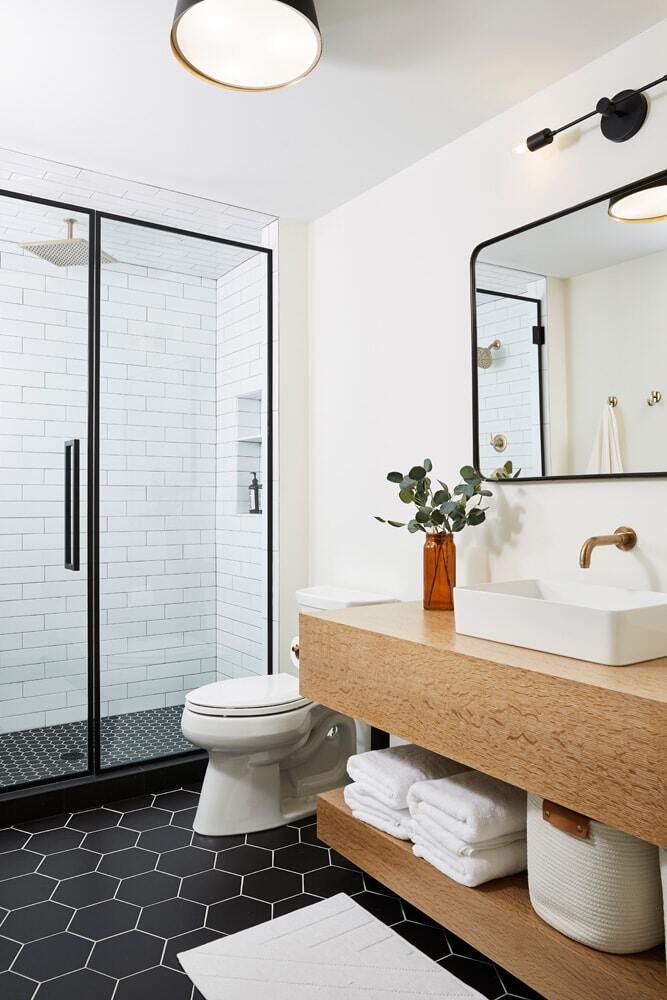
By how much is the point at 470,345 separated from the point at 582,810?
1609 millimetres

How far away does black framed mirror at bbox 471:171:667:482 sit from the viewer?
1.96 m

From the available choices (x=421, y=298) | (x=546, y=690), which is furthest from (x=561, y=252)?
(x=546, y=690)

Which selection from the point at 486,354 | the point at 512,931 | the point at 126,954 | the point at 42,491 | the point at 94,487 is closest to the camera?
the point at 512,931

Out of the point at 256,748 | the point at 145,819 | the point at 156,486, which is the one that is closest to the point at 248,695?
the point at 256,748

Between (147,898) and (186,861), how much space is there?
9.1 inches

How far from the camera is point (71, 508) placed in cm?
284

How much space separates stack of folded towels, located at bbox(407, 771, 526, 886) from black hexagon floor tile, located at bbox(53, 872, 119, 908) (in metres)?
0.96

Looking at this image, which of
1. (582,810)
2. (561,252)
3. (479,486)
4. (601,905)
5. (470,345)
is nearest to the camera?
(582,810)

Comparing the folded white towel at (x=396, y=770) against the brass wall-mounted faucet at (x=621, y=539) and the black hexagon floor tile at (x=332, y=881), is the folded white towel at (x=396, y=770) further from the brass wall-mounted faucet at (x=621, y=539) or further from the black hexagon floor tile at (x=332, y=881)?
the brass wall-mounted faucet at (x=621, y=539)

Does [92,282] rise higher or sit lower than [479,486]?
higher

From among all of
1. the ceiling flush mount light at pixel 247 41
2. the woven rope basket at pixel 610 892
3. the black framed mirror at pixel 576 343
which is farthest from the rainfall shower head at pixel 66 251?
the woven rope basket at pixel 610 892

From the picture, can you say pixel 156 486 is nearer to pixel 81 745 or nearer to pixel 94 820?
pixel 81 745

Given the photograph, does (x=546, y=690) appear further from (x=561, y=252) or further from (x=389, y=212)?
(x=389, y=212)

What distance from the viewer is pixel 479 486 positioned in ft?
7.73
